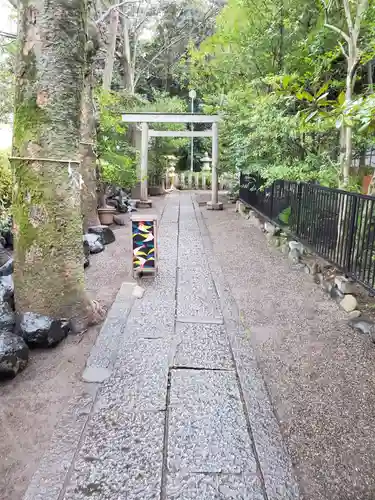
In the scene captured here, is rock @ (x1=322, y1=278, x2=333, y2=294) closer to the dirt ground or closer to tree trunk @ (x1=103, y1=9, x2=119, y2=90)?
the dirt ground

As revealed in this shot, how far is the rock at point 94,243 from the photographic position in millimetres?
5766

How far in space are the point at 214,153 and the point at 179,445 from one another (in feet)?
32.2

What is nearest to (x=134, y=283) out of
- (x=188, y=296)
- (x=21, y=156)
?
(x=188, y=296)

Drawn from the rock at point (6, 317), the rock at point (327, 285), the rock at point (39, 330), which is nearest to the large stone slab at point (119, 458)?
the rock at point (39, 330)

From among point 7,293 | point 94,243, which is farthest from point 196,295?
point 94,243

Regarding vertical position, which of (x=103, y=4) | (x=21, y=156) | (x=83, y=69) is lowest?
(x=21, y=156)

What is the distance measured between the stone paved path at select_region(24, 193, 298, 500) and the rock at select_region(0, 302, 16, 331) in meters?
0.66

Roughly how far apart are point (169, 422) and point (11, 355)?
3.71ft

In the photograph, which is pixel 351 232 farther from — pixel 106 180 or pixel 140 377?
pixel 106 180

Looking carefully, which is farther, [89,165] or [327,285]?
[89,165]

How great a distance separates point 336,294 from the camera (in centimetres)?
390

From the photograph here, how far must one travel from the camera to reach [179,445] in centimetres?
181

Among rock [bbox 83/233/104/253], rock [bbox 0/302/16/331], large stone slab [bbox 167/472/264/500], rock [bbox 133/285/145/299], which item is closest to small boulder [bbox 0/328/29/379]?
rock [bbox 0/302/16/331]

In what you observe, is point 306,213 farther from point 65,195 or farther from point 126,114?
point 126,114
